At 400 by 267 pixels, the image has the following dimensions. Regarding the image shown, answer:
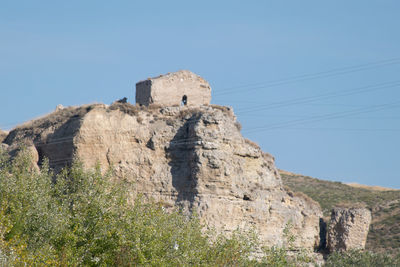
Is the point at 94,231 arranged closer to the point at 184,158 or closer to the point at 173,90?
the point at 184,158

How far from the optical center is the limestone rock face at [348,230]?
4788cm

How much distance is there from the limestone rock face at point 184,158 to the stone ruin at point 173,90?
0.74m

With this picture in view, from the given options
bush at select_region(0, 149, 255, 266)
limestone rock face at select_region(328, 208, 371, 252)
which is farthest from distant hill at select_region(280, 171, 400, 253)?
bush at select_region(0, 149, 255, 266)

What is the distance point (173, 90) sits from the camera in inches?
1834

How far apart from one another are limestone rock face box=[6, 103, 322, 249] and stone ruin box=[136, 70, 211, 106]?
0.74m

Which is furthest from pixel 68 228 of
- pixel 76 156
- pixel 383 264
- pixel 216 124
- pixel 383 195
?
pixel 383 195

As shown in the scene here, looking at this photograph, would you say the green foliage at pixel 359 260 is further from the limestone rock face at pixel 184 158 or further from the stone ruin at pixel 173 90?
the stone ruin at pixel 173 90

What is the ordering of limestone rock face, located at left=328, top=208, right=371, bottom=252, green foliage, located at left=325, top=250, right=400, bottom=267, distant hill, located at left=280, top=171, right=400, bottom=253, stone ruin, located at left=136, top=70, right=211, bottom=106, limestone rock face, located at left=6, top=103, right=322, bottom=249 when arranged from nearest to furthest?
limestone rock face, located at left=6, top=103, right=322, bottom=249 → green foliage, located at left=325, top=250, right=400, bottom=267 → stone ruin, located at left=136, top=70, right=211, bottom=106 → limestone rock face, located at left=328, top=208, right=371, bottom=252 → distant hill, located at left=280, top=171, right=400, bottom=253

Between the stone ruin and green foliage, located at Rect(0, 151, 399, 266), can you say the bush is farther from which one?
the stone ruin

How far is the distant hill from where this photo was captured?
5521cm

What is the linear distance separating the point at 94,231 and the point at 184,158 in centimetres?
1149

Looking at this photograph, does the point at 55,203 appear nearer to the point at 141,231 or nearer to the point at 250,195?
the point at 141,231

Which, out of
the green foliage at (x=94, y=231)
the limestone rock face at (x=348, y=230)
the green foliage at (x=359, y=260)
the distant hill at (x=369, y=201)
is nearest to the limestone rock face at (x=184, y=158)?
the green foliage at (x=359, y=260)

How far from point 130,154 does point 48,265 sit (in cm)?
1412
